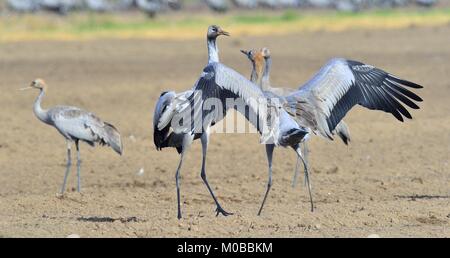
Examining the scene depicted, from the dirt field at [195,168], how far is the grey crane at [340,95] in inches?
30.7

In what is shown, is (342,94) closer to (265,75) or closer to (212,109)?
(212,109)

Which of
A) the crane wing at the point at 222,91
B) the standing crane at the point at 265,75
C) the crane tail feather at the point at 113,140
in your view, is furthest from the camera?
the crane tail feather at the point at 113,140

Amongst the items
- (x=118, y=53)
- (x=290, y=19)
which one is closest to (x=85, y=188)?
(x=118, y=53)

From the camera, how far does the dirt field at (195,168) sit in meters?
8.76

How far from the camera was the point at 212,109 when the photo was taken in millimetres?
8883

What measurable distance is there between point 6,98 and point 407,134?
6410 millimetres

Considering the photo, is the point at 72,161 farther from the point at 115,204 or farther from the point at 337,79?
the point at 337,79

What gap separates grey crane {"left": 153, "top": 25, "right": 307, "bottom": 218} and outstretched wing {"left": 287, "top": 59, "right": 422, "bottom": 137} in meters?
0.49

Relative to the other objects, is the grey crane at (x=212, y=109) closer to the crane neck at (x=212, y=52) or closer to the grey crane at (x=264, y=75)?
the crane neck at (x=212, y=52)

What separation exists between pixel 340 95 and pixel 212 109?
1.47 metres

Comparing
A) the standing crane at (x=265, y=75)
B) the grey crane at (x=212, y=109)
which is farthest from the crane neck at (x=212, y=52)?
the standing crane at (x=265, y=75)

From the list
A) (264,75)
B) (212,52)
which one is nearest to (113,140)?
(264,75)

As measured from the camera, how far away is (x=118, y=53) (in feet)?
79.4
